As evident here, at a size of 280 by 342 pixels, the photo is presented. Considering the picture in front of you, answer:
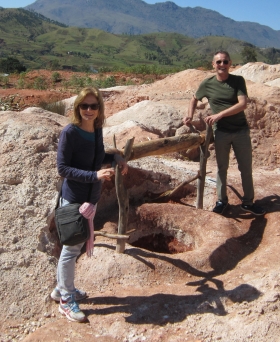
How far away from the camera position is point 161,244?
18.4ft

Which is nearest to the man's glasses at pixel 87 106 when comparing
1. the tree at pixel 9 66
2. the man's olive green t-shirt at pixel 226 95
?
the man's olive green t-shirt at pixel 226 95

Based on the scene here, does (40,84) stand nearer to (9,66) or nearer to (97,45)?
(9,66)

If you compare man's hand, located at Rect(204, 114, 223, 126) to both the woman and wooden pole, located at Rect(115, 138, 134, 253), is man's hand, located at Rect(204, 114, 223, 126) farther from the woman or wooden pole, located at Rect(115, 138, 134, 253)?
the woman

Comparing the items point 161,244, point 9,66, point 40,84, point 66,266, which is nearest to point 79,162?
point 66,266

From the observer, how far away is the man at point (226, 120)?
4.84m

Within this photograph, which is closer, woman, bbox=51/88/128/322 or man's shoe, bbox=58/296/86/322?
woman, bbox=51/88/128/322

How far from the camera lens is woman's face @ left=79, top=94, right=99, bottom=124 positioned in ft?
10.8

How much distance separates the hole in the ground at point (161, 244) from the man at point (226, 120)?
2.20ft

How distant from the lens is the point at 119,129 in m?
8.58

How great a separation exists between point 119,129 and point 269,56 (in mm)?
121984

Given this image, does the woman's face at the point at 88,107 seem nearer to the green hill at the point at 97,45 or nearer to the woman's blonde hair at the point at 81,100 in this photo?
the woman's blonde hair at the point at 81,100

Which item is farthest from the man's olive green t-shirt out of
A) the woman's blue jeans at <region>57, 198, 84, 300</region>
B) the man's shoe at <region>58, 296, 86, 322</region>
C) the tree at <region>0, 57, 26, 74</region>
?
the tree at <region>0, 57, 26, 74</region>

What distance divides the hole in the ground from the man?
67cm

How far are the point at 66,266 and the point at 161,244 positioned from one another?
2290 mm
